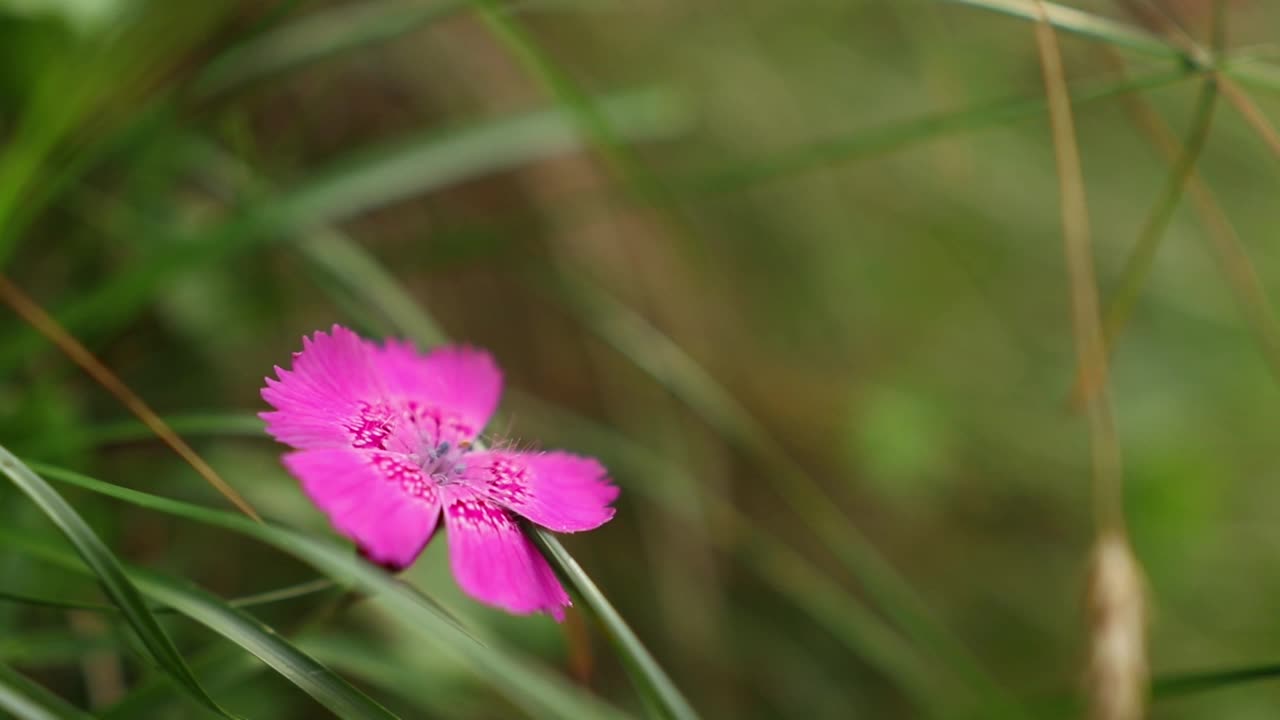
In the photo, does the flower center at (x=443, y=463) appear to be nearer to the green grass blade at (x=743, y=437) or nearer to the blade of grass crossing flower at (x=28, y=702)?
the blade of grass crossing flower at (x=28, y=702)

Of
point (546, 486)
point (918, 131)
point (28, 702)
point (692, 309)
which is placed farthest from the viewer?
point (692, 309)

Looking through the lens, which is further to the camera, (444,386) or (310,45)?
(310,45)

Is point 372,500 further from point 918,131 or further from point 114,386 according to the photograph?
point 918,131

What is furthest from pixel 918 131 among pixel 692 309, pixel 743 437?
pixel 692 309

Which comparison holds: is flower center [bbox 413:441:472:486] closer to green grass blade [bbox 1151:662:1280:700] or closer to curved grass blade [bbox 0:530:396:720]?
curved grass blade [bbox 0:530:396:720]

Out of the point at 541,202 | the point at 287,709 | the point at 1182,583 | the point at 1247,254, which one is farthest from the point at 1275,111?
the point at 287,709

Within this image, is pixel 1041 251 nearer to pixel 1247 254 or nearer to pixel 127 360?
pixel 1247 254

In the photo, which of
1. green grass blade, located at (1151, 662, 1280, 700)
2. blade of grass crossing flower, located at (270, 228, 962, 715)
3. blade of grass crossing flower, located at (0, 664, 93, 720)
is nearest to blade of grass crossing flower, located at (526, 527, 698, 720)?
blade of grass crossing flower, located at (0, 664, 93, 720)
